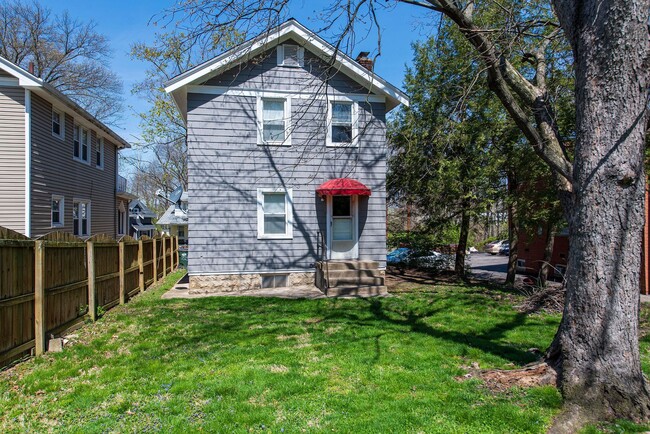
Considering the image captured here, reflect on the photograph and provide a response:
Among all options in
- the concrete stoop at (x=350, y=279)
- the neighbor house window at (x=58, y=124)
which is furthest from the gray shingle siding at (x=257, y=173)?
the neighbor house window at (x=58, y=124)

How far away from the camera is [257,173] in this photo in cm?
1194

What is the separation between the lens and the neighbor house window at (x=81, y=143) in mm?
17317

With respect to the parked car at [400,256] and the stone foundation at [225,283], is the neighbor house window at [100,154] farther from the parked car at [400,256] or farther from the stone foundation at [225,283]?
the parked car at [400,256]

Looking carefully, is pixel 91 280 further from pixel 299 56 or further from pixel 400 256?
pixel 400 256

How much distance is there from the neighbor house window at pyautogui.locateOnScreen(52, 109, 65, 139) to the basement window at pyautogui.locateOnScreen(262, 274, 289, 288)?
999cm

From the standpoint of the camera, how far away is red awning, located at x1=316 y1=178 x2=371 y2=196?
11359 millimetres

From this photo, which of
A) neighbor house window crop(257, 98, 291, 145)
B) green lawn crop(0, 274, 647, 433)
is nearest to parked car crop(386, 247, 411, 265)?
neighbor house window crop(257, 98, 291, 145)

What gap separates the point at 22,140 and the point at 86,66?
827 inches

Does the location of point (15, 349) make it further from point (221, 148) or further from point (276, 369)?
point (221, 148)

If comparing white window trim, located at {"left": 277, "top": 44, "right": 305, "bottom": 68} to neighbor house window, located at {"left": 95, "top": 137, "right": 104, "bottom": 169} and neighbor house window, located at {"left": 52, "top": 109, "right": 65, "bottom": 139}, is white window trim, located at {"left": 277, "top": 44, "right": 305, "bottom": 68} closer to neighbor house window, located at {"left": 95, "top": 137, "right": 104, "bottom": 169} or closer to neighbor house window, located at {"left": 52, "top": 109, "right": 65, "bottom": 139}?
neighbor house window, located at {"left": 52, "top": 109, "right": 65, "bottom": 139}

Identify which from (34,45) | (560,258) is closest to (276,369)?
(560,258)

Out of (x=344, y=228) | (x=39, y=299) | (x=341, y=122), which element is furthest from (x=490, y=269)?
(x=39, y=299)

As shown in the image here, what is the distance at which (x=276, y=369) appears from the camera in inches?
197

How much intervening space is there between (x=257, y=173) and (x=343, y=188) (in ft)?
8.47
